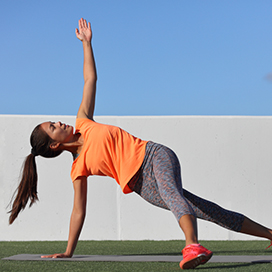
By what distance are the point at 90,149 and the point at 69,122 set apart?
2.53 meters

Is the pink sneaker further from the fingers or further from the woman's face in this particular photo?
the fingers

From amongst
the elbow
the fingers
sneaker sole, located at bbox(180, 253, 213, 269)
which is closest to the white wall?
the fingers

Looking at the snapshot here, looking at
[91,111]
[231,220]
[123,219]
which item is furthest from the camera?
[123,219]

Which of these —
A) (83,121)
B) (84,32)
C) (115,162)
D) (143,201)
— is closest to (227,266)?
(115,162)

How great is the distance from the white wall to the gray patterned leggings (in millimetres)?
2375

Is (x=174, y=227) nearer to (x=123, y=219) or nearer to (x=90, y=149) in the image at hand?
(x=123, y=219)

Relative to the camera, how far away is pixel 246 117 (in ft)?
16.9

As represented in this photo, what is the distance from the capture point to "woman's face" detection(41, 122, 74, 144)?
2693 mm

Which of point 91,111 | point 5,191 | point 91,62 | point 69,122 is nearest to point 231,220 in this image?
point 91,111

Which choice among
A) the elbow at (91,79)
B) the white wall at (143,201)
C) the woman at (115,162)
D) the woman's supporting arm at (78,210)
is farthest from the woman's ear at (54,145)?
the white wall at (143,201)

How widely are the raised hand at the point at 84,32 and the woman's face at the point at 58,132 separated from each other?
71 cm

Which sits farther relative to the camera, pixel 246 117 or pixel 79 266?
pixel 246 117

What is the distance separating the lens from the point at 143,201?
5.11 meters

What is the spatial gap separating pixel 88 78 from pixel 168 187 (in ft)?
3.25
